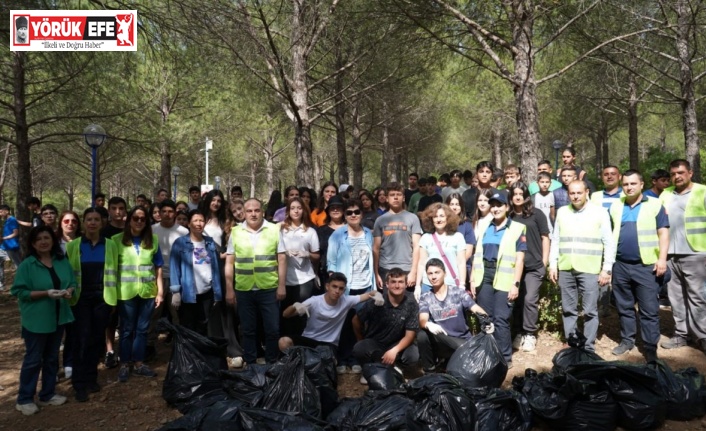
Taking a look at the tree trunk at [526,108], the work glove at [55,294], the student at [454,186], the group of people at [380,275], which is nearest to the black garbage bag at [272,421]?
the group of people at [380,275]

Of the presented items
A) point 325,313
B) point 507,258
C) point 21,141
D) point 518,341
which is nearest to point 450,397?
point 325,313

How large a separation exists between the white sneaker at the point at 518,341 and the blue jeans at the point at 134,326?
3815 mm

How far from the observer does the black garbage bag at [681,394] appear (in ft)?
11.5

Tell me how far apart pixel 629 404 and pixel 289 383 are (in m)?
2.36

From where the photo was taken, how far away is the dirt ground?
Result: 3.82 m

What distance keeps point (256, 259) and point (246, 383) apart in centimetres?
138

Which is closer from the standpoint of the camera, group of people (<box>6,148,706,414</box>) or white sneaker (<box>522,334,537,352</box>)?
group of people (<box>6,148,706,414</box>)

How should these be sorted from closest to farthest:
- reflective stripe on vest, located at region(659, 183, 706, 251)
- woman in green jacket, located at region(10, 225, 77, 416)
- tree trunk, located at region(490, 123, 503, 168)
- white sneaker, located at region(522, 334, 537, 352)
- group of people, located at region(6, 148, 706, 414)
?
woman in green jacket, located at region(10, 225, 77, 416) < group of people, located at region(6, 148, 706, 414) < reflective stripe on vest, located at region(659, 183, 706, 251) < white sneaker, located at region(522, 334, 537, 352) < tree trunk, located at region(490, 123, 503, 168)

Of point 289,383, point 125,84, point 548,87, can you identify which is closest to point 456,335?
point 289,383

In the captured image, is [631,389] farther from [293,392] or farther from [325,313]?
[325,313]

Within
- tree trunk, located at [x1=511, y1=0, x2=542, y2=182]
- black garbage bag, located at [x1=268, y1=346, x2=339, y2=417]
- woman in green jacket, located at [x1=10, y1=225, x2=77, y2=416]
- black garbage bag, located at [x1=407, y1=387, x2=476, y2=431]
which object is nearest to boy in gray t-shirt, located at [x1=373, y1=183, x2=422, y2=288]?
black garbage bag, located at [x1=268, y1=346, x2=339, y2=417]

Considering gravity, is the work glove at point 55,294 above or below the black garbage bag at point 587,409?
above

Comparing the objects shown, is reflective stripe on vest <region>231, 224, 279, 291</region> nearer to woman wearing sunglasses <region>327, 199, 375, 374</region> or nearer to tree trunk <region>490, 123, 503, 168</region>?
woman wearing sunglasses <region>327, 199, 375, 374</region>

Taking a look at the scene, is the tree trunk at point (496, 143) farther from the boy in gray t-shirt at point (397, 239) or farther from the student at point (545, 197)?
the boy in gray t-shirt at point (397, 239)
